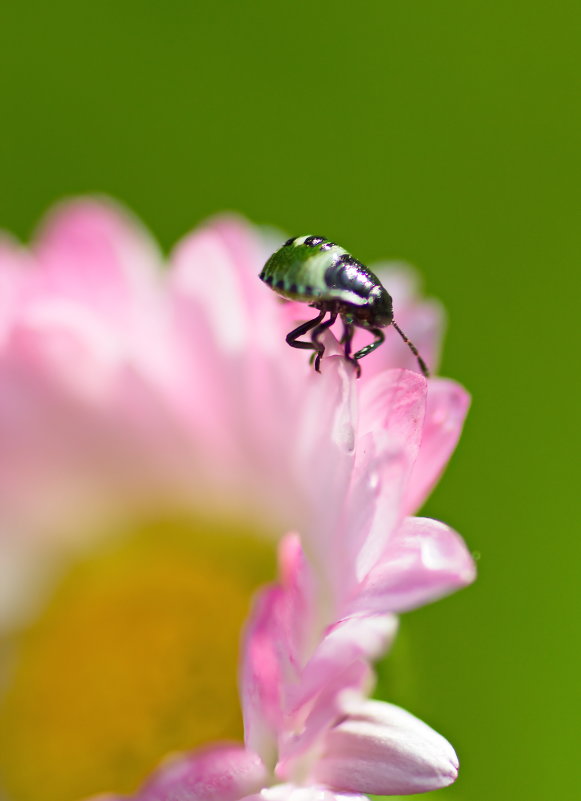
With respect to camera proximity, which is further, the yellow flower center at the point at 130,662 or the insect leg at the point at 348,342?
the yellow flower center at the point at 130,662

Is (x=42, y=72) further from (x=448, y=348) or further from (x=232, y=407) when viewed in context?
(x=232, y=407)

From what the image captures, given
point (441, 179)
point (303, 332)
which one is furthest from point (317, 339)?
point (441, 179)

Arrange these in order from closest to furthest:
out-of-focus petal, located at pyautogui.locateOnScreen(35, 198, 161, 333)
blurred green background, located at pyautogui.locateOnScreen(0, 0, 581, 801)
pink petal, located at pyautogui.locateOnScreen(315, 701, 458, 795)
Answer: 1. pink petal, located at pyautogui.locateOnScreen(315, 701, 458, 795)
2. out-of-focus petal, located at pyautogui.locateOnScreen(35, 198, 161, 333)
3. blurred green background, located at pyautogui.locateOnScreen(0, 0, 581, 801)

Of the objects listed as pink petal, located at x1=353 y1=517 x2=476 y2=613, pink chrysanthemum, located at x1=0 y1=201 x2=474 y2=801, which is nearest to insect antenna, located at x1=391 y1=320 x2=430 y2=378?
pink chrysanthemum, located at x1=0 y1=201 x2=474 y2=801

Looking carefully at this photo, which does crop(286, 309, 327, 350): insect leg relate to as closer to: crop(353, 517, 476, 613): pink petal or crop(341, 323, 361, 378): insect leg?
crop(341, 323, 361, 378): insect leg

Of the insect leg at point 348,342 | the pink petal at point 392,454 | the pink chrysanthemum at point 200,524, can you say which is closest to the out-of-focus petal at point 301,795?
the pink chrysanthemum at point 200,524

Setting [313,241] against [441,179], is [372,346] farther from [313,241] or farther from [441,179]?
[441,179]

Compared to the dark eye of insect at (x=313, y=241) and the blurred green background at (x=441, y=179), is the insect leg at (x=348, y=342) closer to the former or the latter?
the dark eye of insect at (x=313, y=241)
